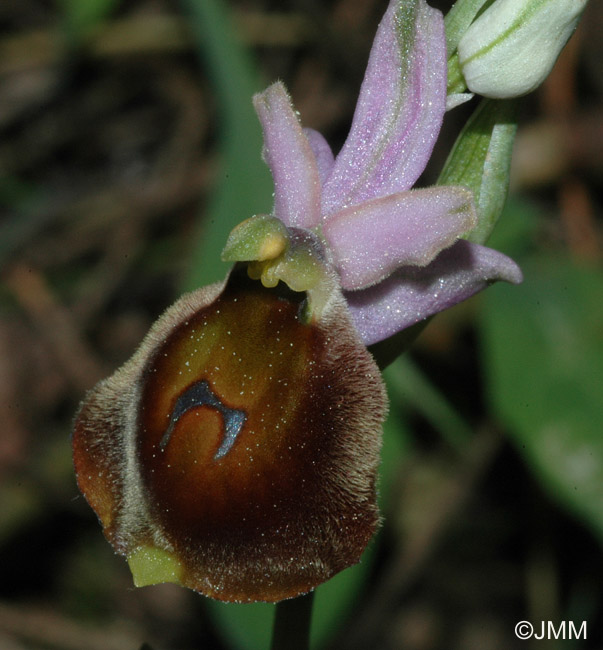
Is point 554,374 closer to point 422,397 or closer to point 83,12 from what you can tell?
point 422,397

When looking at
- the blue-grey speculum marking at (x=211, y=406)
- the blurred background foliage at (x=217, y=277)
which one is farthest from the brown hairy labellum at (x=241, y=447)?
the blurred background foliage at (x=217, y=277)

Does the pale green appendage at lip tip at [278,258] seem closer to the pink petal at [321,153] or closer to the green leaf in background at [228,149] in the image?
the pink petal at [321,153]

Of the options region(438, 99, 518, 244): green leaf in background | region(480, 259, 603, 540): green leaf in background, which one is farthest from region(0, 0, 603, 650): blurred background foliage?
region(438, 99, 518, 244): green leaf in background

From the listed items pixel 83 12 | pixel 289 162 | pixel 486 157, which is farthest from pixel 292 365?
pixel 83 12

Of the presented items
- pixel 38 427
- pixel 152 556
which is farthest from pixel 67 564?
pixel 152 556

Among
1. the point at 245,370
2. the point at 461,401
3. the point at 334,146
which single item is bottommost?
the point at 461,401

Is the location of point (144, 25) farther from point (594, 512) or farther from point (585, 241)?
point (594, 512)

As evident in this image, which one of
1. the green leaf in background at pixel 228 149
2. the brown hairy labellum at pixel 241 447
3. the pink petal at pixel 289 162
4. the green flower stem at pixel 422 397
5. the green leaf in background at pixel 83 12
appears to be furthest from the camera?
the green leaf in background at pixel 83 12
